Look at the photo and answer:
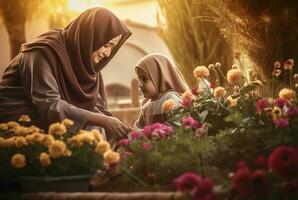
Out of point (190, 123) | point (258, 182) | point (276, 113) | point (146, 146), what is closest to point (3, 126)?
point (146, 146)

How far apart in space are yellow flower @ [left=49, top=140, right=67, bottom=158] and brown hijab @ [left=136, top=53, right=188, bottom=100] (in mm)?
1929

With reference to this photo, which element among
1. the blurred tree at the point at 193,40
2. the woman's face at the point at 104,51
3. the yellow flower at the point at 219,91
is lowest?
the blurred tree at the point at 193,40

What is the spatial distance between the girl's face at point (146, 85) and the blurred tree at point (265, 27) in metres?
1.29

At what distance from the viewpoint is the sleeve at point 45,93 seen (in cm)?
466

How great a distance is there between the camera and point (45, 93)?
4715 mm

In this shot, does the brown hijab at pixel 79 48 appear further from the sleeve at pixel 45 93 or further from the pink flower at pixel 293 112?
the pink flower at pixel 293 112

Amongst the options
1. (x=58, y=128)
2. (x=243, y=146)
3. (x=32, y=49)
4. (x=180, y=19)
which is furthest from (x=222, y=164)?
(x=180, y=19)

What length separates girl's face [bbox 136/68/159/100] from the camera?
5.69 metres

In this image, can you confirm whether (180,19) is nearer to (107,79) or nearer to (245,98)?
(245,98)

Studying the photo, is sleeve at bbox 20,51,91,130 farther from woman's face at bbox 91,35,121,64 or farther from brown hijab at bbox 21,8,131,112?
woman's face at bbox 91,35,121,64

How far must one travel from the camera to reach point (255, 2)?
612cm

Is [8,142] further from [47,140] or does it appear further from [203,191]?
[203,191]

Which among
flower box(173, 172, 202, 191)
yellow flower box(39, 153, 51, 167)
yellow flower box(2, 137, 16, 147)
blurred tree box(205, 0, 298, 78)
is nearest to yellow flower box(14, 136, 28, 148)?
yellow flower box(2, 137, 16, 147)

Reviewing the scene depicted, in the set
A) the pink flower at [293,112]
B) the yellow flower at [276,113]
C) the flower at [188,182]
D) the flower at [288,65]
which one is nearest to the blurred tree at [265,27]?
the flower at [288,65]
